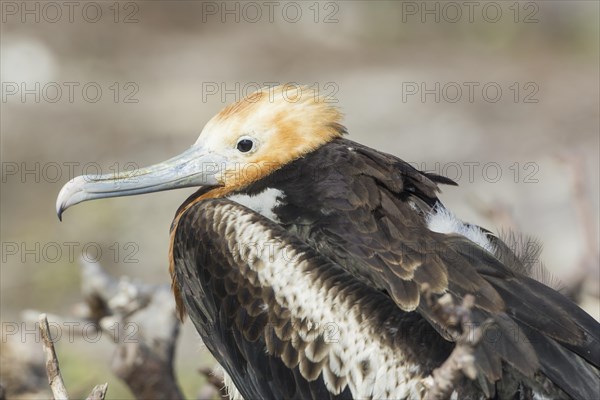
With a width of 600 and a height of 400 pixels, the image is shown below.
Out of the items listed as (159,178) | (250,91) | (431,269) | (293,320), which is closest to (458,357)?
(431,269)

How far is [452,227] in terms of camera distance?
13.8ft

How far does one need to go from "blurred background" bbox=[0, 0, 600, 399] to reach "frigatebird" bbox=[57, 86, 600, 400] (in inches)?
184

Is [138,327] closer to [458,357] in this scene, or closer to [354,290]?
[354,290]

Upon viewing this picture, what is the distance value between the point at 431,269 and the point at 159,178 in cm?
148

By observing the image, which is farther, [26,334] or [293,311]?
[26,334]

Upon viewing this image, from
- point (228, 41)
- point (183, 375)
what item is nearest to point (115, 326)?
point (183, 375)

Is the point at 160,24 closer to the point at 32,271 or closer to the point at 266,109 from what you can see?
the point at 32,271

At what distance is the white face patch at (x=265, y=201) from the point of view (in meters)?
4.21

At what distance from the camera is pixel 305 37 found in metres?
14.8

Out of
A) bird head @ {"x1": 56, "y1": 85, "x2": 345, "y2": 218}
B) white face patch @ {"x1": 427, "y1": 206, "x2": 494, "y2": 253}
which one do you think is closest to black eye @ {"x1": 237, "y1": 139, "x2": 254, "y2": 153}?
bird head @ {"x1": 56, "y1": 85, "x2": 345, "y2": 218}

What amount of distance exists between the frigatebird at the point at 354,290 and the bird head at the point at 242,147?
63mm

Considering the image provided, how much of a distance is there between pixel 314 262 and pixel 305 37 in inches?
441

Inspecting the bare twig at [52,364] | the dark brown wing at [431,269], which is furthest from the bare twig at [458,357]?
the bare twig at [52,364]

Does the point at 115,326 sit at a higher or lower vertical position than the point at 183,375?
higher
